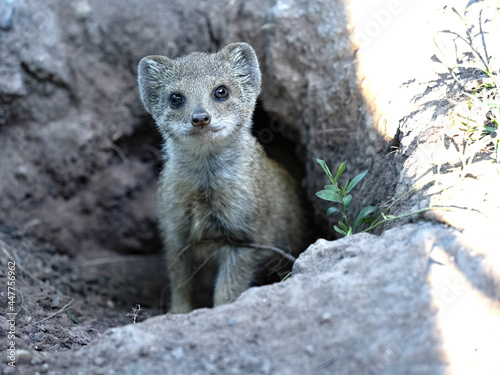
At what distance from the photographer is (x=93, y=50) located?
20.2ft

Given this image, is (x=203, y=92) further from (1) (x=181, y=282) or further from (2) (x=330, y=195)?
(1) (x=181, y=282)

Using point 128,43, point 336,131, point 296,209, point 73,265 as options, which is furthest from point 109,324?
point 128,43

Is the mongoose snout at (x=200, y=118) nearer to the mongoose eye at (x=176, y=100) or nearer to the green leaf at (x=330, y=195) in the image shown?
the mongoose eye at (x=176, y=100)

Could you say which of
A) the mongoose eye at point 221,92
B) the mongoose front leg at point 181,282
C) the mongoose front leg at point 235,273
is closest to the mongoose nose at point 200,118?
the mongoose eye at point 221,92

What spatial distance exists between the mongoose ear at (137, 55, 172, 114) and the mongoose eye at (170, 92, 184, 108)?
12.2 inches

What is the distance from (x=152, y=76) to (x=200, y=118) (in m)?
1.13

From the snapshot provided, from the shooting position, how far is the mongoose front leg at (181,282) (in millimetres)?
5102

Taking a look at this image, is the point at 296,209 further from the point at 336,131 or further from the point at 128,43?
the point at 128,43

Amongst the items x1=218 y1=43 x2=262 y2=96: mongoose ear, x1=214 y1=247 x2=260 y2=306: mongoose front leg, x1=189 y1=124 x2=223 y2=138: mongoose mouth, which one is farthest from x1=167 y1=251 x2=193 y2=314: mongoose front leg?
x1=218 y1=43 x2=262 y2=96: mongoose ear

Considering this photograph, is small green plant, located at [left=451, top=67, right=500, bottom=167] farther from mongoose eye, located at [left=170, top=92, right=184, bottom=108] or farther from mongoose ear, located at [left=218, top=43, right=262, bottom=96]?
mongoose eye, located at [left=170, top=92, right=184, bottom=108]

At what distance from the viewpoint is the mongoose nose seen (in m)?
3.98

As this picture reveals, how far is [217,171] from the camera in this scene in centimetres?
469

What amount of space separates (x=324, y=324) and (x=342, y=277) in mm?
330

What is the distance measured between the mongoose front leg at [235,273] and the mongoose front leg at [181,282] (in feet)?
1.37
